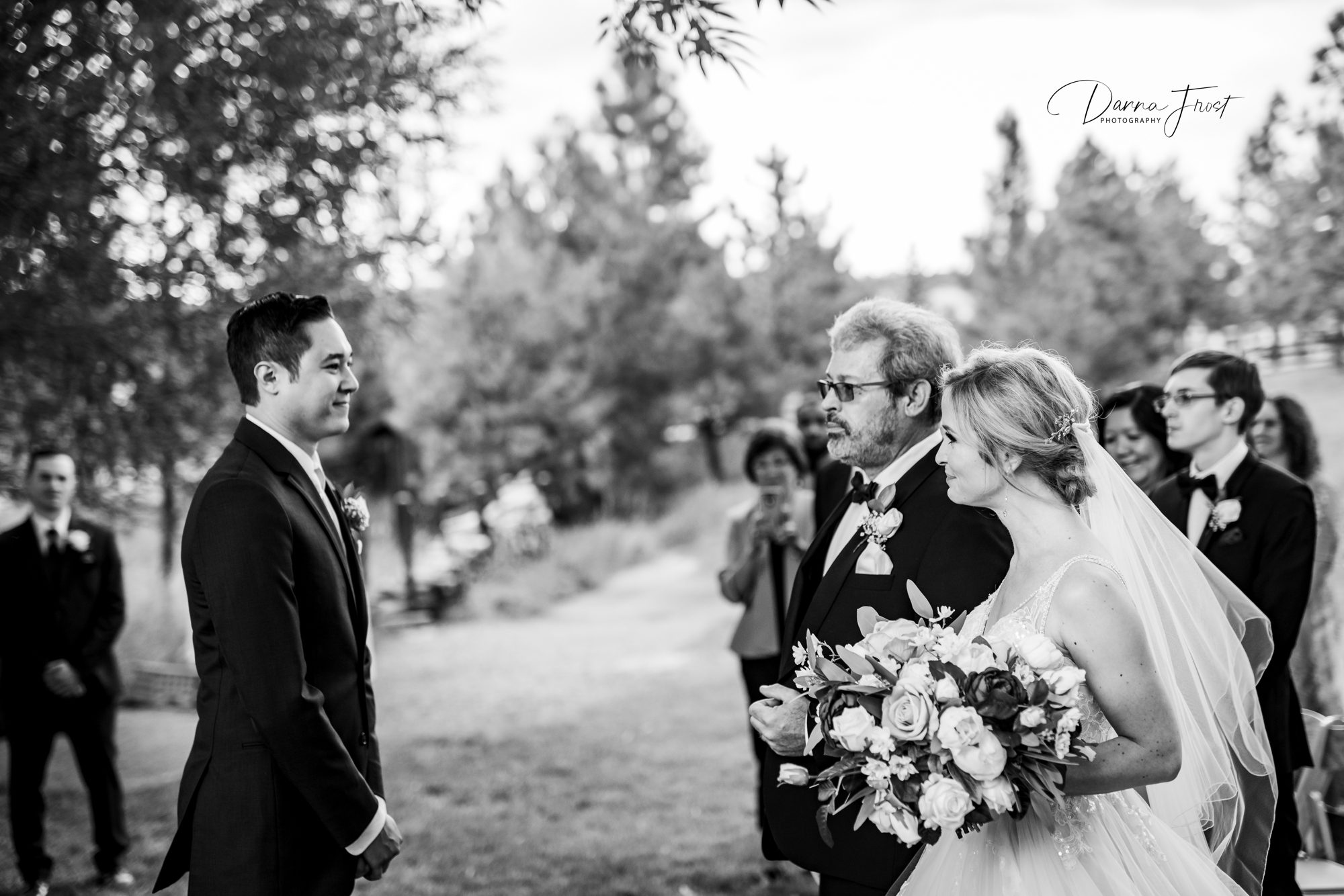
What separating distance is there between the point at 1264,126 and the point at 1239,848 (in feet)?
30.0

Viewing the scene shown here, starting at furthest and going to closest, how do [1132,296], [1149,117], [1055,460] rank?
[1132,296] < [1149,117] < [1055,460]

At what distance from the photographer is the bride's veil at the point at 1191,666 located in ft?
9.48

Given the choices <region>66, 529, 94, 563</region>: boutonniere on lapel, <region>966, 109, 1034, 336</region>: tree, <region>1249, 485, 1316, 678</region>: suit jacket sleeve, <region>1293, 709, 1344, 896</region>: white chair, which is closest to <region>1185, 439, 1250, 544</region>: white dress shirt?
<region>1249, 485, 1316, 678</region>: suit jacket sleeve

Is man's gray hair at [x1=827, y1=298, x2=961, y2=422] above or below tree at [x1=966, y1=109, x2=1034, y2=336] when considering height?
below

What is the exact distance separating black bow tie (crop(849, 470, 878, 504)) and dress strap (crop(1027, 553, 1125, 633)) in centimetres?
73

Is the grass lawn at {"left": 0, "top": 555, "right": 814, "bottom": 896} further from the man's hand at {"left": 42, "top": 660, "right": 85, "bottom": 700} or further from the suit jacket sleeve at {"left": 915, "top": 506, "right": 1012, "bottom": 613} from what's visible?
the suit jacket sleeve at {"left": 915, "top": 506, "right": 1012, "bottom": 613}

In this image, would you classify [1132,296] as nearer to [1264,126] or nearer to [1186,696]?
[1264,126]

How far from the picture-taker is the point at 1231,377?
413 cm

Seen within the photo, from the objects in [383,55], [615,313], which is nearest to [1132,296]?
[615,313]

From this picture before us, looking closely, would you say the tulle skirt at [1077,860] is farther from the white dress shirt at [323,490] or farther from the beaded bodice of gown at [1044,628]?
the white dress shirt at [323,490]

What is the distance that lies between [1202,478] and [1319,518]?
4.09 ft

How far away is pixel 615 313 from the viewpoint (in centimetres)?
2808

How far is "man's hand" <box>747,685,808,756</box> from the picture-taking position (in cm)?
293

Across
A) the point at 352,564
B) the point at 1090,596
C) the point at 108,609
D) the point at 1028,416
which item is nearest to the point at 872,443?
the point at 1028,416
